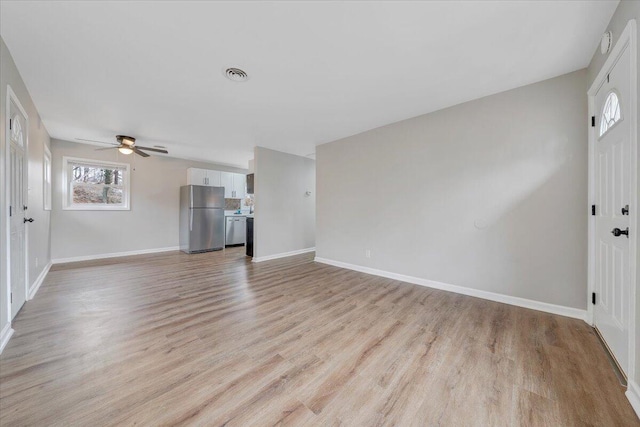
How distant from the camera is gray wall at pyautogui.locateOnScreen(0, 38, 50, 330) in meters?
1.89

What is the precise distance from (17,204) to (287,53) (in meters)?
3.17

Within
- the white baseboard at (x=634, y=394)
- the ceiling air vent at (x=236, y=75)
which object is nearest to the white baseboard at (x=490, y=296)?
the white baseboard at (x=634, y=394)

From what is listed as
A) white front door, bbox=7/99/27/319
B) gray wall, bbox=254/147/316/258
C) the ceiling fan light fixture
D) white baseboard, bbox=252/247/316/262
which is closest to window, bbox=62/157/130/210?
white front door, bbox=7/99/27/319

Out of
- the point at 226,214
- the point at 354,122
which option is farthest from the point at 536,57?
the point at 226,214

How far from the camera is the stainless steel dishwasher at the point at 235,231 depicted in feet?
22.1

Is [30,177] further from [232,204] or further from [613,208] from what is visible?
[613,208]

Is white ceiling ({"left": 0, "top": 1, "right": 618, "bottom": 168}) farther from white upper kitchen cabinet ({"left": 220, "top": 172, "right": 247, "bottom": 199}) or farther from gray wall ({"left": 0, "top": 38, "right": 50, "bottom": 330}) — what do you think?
white upper kitchen cabinet ({"left": 220, "top": 172, "right": 247, "bottom": 199})

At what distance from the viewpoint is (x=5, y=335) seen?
6.18 ft

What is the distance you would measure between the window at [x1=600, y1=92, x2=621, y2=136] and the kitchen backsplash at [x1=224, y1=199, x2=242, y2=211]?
740 cm

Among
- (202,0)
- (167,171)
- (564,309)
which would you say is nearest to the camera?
(202,0)

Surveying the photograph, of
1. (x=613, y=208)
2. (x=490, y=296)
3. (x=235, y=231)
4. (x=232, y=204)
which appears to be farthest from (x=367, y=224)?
(x=232, y=204)

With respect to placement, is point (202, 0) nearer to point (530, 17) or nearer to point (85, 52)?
point (85, 52)

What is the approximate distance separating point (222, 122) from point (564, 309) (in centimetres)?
493

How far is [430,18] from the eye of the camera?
1.68 m
